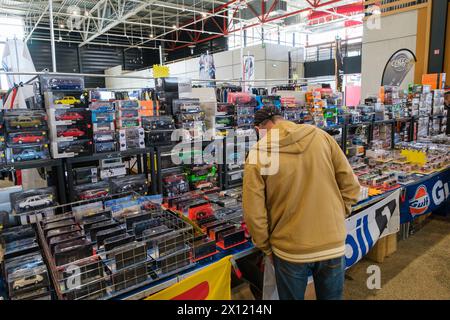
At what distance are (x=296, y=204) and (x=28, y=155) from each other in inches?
86.0

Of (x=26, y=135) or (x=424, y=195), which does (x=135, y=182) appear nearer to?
(x=26, y=135)

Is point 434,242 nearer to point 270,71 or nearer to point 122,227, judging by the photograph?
point 122,227

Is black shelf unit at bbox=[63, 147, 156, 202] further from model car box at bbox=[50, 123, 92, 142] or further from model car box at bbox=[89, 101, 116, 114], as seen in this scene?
model car box at bbox=[89, 101, 116, 114]

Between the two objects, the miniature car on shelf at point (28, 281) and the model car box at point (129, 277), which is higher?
the miniature car on shelf at point (28, 281)

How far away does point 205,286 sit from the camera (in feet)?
5.95

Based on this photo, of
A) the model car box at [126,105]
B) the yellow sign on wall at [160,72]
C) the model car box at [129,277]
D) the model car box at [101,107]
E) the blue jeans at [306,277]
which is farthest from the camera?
the yellow sign on wall at [160,72]

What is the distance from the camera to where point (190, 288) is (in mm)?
1745

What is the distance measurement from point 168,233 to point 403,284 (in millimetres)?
2372

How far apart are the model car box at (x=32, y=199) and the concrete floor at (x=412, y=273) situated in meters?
2.70

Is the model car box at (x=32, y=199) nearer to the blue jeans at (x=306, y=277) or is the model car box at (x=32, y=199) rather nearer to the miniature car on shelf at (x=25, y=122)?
the miniature car on shelf at (x=25, y=122)

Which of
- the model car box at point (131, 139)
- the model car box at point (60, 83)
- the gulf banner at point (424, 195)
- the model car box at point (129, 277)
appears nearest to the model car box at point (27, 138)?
the model car box at point (60, 83)

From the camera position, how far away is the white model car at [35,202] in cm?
261

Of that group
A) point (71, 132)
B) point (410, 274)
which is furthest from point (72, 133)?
point (410, 274)
